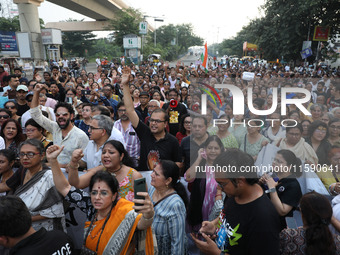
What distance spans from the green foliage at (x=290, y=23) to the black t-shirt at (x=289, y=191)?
14.2 meters

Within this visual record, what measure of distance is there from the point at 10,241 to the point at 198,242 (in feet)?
4.02

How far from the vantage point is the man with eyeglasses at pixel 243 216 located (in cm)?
157

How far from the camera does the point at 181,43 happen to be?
7188cm

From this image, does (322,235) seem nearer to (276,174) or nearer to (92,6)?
(276,174)

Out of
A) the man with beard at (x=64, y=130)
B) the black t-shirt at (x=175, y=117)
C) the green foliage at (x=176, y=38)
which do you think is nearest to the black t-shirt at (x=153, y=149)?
the man with beard at (x=64, y=130)

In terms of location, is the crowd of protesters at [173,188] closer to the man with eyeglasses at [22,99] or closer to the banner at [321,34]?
the man with eyeglasses at [22,99]

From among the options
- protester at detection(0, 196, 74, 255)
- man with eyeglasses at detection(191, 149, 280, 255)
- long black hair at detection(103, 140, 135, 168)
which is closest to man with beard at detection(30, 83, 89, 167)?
long black hair at detection(103, 140, 135, 168)

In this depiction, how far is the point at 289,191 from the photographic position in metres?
2.15

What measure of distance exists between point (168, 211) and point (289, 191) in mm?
1020

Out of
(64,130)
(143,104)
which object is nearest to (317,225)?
(64,130)

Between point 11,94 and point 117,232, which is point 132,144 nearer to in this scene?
point 117,232

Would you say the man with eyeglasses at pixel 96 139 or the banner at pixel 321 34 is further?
the banner at pixel 321 34

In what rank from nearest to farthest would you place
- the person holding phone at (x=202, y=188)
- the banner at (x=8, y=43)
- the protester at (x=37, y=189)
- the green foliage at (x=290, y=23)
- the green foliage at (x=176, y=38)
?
the protester at (x=37, y=189) → the person holding phone at (x=202, y=188) → the green foliage at (x=290, y=23) → the banner at (x=8, y=43) → the green foliage at (x=176, y=38)

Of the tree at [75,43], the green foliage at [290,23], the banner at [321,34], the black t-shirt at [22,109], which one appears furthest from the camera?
the tree at [75,43]
